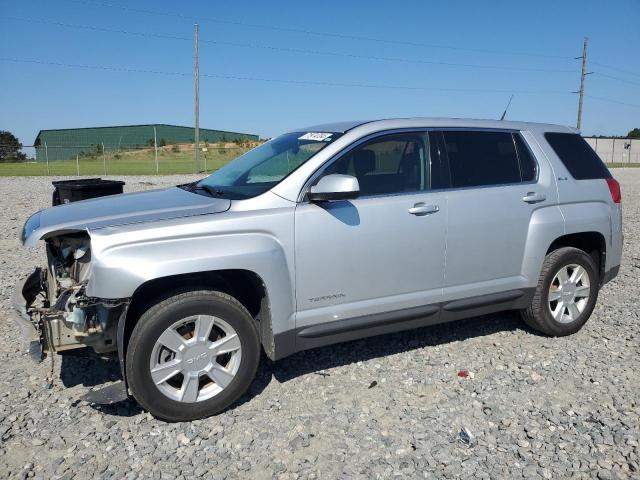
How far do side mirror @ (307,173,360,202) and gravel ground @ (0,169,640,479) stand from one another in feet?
4.58

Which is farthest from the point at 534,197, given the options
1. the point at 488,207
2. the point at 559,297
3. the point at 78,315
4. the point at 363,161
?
the point at 78,315

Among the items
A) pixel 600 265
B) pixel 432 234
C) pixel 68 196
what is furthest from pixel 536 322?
pixel 68 196

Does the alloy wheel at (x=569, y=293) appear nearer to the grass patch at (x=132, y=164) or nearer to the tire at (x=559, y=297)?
the tire at (x=559, y=297)

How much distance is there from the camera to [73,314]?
313 cm

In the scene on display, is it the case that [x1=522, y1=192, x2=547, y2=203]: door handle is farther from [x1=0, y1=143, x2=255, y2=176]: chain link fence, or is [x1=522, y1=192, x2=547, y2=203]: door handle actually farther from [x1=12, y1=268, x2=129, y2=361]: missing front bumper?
[x1=0, y1=143, x2=255, y2=176]: chain link fence

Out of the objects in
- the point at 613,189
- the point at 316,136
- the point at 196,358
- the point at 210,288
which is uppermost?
the point at 316,136

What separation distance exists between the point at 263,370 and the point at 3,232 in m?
7.48

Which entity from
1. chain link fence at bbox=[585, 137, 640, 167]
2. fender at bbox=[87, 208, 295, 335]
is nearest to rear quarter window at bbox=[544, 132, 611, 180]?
fender at bbox=[87, 208, 295, 335]

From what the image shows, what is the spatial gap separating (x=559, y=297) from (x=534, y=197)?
3.19 ft

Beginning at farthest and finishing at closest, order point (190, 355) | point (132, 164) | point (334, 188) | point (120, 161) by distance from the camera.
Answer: point (120, 161) → point (132, 164) → point (334, 188) → point (190, 355)

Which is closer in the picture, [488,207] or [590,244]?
[488,207]

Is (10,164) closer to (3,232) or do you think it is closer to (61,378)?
(3,232)

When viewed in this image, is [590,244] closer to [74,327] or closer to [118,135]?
[74,327]

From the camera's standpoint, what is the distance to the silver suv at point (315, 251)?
3.14 metres
